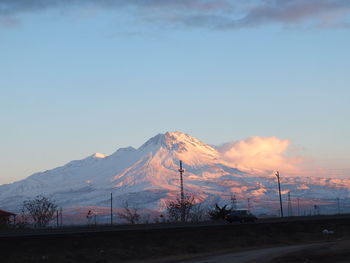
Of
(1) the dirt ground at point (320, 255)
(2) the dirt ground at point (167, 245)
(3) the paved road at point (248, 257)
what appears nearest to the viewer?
(1) the dirt ground at point (320, 255)

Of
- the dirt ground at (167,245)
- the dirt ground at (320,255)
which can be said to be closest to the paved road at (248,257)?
the dirt ground at (167,245)

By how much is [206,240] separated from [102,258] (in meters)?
11.1

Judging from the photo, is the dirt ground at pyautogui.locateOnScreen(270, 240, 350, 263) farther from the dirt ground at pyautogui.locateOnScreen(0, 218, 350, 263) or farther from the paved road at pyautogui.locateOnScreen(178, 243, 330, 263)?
the paved road at pyautogui.locateOnScreen(178, 243, 330, 263)

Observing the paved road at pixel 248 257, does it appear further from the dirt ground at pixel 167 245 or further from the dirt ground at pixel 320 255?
the dirt ground at pixel 320 255

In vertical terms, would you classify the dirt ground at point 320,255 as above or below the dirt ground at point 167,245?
below

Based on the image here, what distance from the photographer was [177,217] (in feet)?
449

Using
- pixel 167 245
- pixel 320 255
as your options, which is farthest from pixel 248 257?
pixel 167 245

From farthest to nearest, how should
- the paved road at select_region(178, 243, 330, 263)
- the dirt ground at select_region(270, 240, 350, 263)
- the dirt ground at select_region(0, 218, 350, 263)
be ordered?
the dirt ground at select_region(0, 218, 350, 263) → the paved road at select_region(178, 243, 330, 263) → the dirt ground at select_region(270, 240, 350, 263)

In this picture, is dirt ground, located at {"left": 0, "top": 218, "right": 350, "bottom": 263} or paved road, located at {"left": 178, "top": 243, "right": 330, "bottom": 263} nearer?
paved road, located at {"left": 178, "top": 243, "right": 330, "bottom": 263}

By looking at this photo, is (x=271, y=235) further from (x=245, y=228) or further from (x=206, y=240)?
(x=206, y=240)

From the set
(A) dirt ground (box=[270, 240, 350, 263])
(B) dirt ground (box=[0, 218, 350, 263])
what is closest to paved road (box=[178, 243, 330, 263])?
(B) dirt ground (box=[0, 218, 350, 263])

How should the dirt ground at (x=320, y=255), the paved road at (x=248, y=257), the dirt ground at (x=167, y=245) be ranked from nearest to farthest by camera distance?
the dirt ground at (x=320, y=255) < the paved road at (x=248, y=257) < the dirt ground at (x=167, y=245)

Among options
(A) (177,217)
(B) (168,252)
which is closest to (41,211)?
(A) (177,217)

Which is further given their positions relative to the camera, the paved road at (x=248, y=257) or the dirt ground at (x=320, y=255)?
the paved road at (x=248, y=257)
